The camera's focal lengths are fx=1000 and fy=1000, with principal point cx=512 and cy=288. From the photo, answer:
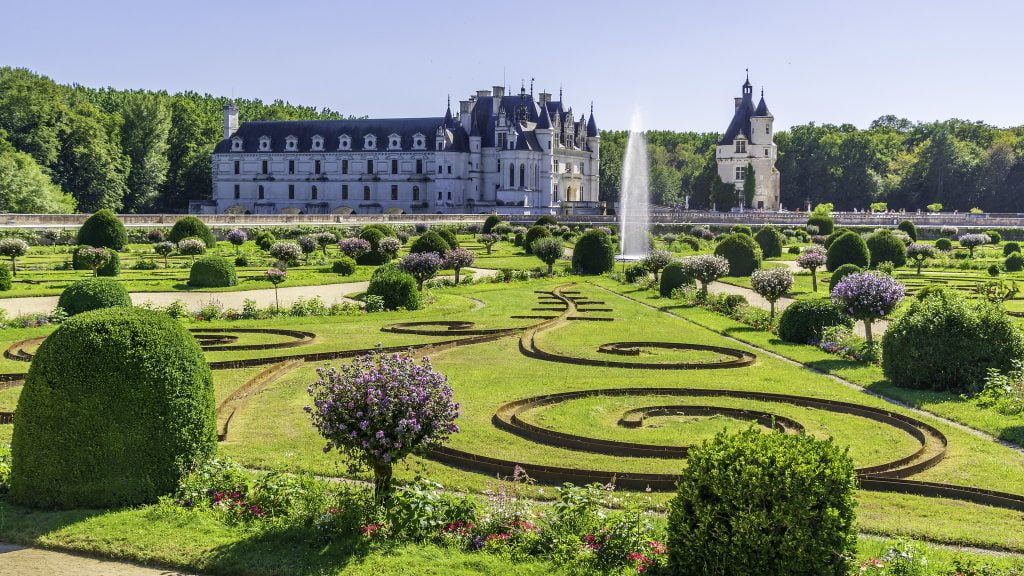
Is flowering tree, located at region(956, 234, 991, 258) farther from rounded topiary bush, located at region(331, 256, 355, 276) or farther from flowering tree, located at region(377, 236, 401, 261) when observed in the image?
rounded topiary bush, located at region(331, 256, 355, 276)

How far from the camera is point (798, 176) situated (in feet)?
323

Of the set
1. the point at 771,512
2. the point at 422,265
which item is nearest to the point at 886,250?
the point at 422,265

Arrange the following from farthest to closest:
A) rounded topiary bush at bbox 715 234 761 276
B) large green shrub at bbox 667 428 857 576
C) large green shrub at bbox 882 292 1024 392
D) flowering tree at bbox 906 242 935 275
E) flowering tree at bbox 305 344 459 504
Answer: flowering tree at bbox 906 242 935 275 → rounded topiary bush at bbox 715 234 761 276 → large green shrub at bbox 882 292 1024 392 → flowering tree at bbox 305 344 459 504 → large green shrub at bbox 667 428 857 576

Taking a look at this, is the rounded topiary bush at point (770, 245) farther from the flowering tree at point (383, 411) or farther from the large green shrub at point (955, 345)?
the flowering tree at point (383, 411)

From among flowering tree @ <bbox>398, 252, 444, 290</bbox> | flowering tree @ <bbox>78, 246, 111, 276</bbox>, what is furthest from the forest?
flowering tree @ <bbox>398, 252, 444, 290</bbox>

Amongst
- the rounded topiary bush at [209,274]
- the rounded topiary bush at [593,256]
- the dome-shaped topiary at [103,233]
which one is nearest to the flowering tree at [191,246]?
the dome-shaped topiary at [103,233]

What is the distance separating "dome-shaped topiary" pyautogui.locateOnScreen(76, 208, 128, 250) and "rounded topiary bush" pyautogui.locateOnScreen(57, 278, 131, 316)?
20532mm

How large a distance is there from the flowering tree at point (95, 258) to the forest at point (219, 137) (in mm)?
28446

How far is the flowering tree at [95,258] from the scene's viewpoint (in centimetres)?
3231

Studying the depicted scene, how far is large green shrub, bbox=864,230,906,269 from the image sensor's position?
130ft

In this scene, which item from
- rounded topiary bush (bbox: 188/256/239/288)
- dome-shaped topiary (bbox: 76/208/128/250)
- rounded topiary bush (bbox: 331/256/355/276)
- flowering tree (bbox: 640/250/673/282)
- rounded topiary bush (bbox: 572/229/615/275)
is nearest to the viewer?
rounded topiary bush (bbox: 188/256/239/288)

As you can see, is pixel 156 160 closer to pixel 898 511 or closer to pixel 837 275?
pixel 837 275

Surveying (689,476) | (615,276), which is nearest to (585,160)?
(615,276)

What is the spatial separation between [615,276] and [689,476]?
28.8 m
